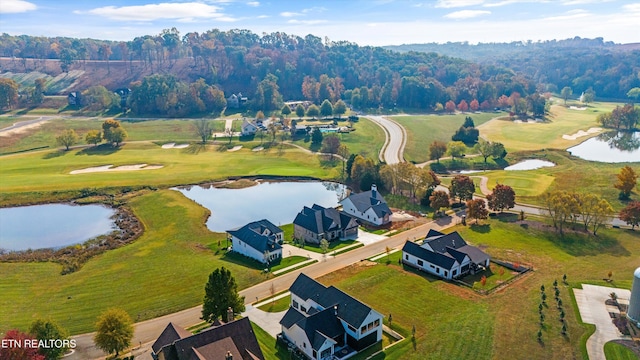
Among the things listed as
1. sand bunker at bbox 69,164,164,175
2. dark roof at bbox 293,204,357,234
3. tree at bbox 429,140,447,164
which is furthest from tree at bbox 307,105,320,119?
dark roof at bbox 293,204,357,234

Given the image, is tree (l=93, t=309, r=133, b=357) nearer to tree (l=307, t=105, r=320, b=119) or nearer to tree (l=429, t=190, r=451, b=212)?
tree (l=429, t=190, r=451, b=212)

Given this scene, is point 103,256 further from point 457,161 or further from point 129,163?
point 457,161

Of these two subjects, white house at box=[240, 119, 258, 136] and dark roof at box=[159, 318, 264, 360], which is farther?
white house at box=[240, 119, 258, 136]

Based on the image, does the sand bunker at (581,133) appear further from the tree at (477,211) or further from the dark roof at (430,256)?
the dark roof at (430,256)

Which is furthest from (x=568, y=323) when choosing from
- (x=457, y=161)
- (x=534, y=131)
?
(x=534, y=131)

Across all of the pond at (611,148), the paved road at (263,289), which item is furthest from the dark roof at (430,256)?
the pond at (611,148)

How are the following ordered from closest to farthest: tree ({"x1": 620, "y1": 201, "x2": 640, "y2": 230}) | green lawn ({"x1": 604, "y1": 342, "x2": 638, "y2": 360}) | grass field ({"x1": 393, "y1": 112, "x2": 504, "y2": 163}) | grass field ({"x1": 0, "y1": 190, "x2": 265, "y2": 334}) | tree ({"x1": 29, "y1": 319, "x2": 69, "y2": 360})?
tree ({"x1": 29, "y1": 319, "x2": 69, "y2": 360})
green lawn ({"x1": 604, "y1": 342, "x2": 638, "y2": 360})
grass field ({"x1": 0, "y1": 190, "x2": 265, "y2": 334})
tree ({"x1": 620, "y1": 201, "x2": 640, "y2": 230})
grass field ({"x1": 393, "y1": 112, "x2": 504, "y2": 163})

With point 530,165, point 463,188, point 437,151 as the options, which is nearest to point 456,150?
point 437,151
